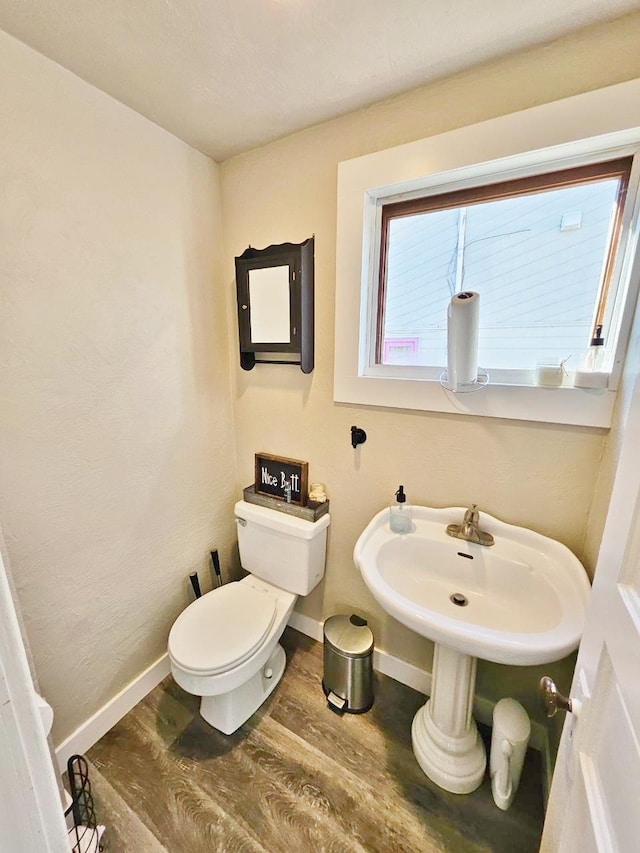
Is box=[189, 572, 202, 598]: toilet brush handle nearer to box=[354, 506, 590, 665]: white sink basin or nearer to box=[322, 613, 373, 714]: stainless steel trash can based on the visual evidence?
box=[322, 613, 373, 714]: stainless steel trash can

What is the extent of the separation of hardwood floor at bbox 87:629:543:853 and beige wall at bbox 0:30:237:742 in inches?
11.0

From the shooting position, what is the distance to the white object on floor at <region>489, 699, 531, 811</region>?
104cm

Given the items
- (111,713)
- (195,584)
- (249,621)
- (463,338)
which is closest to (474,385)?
(463,338)

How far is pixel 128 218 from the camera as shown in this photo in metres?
1.19

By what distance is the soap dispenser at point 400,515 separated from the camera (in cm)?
125

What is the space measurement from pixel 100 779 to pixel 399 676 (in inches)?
45.2

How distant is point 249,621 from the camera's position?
1.33 metres

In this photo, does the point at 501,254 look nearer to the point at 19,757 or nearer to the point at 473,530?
the point at 473,530

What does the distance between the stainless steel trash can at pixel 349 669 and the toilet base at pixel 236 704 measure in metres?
0.27

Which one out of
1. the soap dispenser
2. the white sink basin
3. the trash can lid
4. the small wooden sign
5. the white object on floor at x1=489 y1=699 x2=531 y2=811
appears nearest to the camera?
the white sink basin

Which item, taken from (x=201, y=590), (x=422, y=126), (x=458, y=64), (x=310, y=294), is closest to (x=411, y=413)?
(x=310, y=294)

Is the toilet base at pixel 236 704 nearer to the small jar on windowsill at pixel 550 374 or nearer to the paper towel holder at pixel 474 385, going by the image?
the paper towel holder at pixel 474 385

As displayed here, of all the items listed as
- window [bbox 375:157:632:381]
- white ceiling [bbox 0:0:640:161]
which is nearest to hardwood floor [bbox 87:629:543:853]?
window [bbox 375:157:632:381]

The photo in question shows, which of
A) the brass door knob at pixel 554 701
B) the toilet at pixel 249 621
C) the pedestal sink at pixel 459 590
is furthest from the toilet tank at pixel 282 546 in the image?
the brass door knob at pixel 554 701
